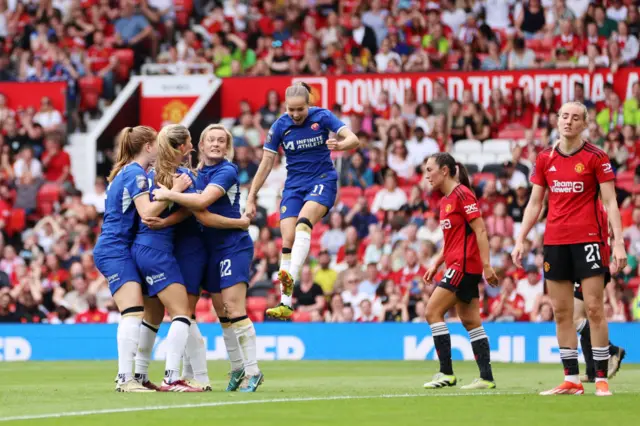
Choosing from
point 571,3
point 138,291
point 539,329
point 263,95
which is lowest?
point 539,329

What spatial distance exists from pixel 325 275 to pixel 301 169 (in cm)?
839

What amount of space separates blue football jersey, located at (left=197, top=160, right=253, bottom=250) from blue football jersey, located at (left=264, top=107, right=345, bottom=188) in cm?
217


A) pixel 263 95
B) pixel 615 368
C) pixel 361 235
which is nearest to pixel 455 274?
pixel 615 368

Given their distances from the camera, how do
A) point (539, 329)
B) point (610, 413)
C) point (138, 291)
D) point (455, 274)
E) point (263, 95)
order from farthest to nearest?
point (263, 95) < point (539, 329) < point (455, 274) < point (138, 291) < point (610, 413)

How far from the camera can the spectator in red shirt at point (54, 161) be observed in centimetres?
2595

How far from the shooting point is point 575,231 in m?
10.4

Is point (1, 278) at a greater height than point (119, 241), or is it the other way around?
point (119, 241)

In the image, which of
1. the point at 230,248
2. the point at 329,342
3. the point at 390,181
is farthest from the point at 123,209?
the point at 390,181

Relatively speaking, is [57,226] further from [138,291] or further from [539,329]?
[138,291]

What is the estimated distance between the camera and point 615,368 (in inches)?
512

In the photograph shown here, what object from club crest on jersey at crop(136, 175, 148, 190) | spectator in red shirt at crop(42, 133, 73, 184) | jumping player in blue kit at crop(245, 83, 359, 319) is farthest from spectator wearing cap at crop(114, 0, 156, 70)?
club crest on jersey at crop(136, 175, 148, 190)

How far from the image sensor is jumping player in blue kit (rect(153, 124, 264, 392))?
10.9 meters

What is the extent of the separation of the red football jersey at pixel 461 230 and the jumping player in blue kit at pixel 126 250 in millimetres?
2431

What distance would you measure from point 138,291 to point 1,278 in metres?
13.0
